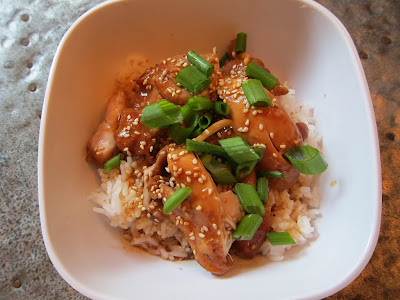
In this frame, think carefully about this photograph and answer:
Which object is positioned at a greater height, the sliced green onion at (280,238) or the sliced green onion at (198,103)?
the sliced green onion at (198,103)

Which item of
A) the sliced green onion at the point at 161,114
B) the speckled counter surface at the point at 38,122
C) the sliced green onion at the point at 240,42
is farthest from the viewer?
the sliced green onion at the point at 240,42

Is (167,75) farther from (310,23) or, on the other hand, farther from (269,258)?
(269,258)

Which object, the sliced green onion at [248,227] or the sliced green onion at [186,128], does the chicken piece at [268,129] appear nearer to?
the sliced green onion at [186,128]

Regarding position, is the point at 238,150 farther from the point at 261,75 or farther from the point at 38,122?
the point at 38,122

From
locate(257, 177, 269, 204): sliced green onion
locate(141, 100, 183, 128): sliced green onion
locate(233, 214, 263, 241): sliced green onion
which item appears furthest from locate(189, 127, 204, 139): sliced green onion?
locate(233, 214, 263, 241): sliced green onion

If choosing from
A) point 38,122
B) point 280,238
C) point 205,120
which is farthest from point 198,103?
point 38,122

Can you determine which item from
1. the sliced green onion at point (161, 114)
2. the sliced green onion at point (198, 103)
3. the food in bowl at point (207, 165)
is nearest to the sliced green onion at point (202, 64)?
the food in bowl at point (207, 165)
